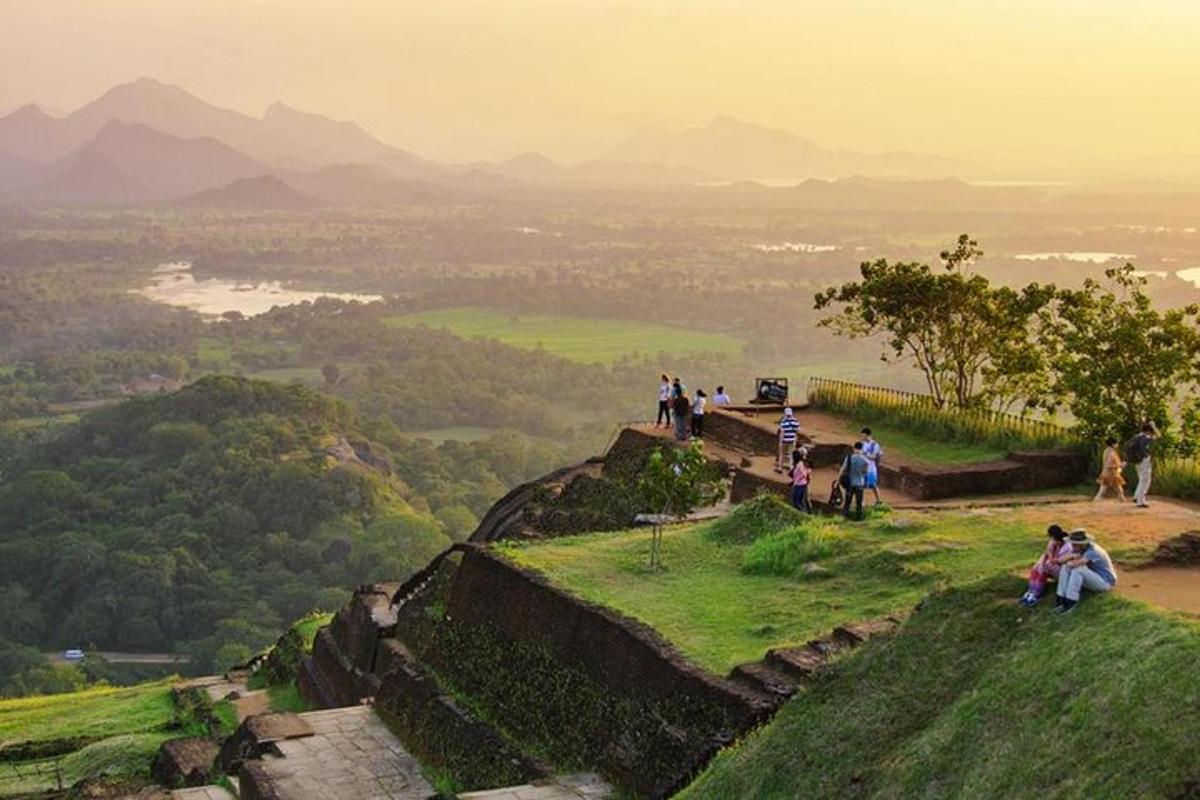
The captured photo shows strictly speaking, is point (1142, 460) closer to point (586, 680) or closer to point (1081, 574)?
point (1081, 574)

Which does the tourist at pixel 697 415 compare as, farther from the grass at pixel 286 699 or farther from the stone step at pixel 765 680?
the stone step at pixel 765 680

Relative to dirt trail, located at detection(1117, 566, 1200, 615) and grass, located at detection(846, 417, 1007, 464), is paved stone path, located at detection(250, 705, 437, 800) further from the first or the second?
grass, located at detection(846, 417, 1007, 464)

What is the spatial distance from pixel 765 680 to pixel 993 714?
261cm

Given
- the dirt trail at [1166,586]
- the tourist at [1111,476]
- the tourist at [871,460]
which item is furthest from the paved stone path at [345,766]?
the tourist at [1111,476]

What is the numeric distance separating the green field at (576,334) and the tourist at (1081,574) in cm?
10862

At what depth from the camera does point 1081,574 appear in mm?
10492

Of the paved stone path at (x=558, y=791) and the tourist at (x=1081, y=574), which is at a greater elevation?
the tourist at (x=1081, y=574)

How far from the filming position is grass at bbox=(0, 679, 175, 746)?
2192 cm

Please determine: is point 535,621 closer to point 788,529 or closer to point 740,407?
point 788,529

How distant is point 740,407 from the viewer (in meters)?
25.5

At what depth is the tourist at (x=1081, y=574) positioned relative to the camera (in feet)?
34.4

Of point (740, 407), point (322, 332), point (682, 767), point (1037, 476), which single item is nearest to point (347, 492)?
point (740, 407)

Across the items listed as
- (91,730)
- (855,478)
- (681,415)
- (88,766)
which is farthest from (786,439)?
(91,730)

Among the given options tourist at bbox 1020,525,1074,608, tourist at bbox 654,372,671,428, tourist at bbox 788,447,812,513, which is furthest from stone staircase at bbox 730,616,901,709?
tourist at bbox 654,372,671,428
